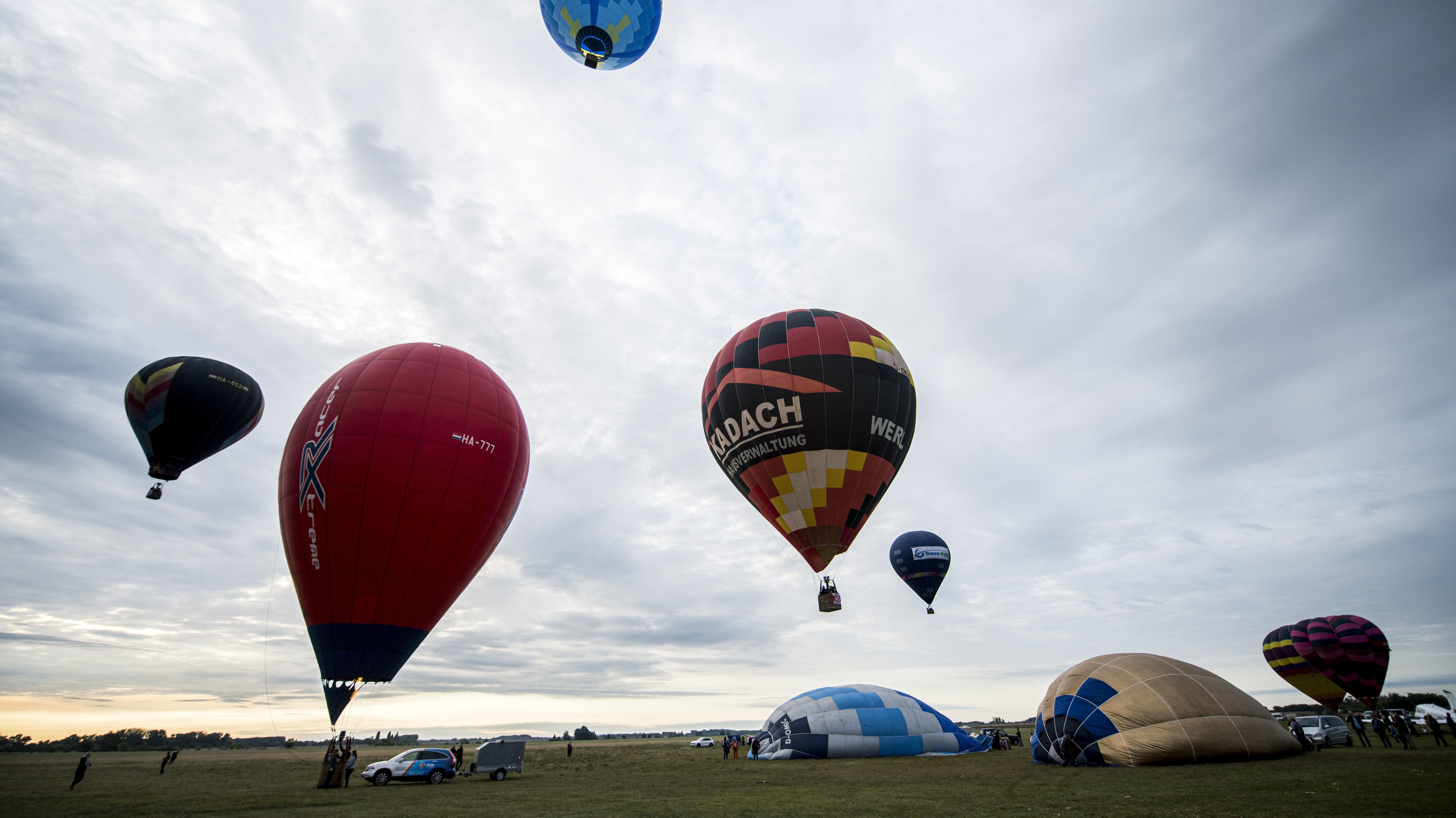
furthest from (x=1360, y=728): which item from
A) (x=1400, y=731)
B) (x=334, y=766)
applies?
(x=334, y=766)

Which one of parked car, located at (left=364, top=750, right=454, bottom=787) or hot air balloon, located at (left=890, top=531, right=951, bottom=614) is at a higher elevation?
hot air balloon, located at (left=890, top=531, right=951, bottom=614)

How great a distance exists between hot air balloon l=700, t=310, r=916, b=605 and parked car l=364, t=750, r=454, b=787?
14.3 meters

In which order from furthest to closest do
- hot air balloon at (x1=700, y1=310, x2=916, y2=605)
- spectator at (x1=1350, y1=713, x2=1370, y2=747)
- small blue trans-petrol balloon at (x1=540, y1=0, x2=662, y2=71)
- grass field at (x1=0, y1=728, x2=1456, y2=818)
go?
spectator at (x1=1350, y1=713, x2=1370, y2=747) → hot air balloon at (x1=700, y1=310, x2=916, y2=605) → small blue trans-petrol balloon at (x1=540, y1=0, x2=662, y2=71) → grass field at (x1=0, y1=728, x2=1456, y2=818)

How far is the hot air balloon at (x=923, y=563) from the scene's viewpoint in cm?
3175

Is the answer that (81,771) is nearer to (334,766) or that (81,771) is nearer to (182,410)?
(334,766)

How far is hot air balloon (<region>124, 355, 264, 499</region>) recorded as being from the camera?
21297 mm

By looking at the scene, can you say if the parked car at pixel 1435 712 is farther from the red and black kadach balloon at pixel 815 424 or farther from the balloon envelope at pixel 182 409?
the balloon envelope at pixel 182 409

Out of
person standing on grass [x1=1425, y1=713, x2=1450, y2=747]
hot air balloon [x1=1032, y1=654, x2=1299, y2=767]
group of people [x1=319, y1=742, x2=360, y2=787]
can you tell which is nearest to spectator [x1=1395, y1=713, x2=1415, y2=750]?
person standing on grass [x1=1425, y1=713, x2=1450, y2=747]

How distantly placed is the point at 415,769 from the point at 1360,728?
127ft

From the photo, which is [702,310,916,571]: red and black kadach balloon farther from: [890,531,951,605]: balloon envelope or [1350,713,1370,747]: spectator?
[1350,713,1370,747]: spectator

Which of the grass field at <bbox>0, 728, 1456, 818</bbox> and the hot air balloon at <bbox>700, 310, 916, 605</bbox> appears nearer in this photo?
the grass field at <bbox>0, 728, 1456, 818</bbox>

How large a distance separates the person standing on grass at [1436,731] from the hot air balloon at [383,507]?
33.6 meters

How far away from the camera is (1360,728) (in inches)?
1051

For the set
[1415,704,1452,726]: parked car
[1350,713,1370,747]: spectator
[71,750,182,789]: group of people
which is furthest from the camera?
[1415,704,1452,726]: parked car
